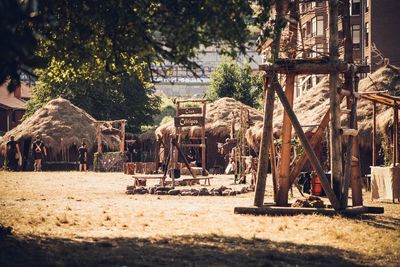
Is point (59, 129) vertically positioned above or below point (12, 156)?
above

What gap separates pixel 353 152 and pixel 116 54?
22.0ft

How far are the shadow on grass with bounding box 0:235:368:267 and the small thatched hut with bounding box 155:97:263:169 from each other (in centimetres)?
3513

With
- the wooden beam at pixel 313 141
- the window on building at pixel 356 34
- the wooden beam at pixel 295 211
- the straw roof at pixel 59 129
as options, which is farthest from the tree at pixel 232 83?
the wooden beam at pixel 295 211

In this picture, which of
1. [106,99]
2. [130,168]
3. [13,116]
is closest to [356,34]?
[106,99]

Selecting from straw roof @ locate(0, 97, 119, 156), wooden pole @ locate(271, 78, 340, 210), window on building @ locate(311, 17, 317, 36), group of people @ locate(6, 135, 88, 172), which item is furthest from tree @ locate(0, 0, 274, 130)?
window on building @ locate(311, 17, 317, 36)

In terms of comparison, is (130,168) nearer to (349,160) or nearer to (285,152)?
(285,152)

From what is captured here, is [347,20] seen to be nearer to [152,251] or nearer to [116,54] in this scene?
[116,54]

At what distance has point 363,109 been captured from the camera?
1145 inches

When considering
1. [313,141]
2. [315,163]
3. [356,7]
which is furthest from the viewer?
[356,7]

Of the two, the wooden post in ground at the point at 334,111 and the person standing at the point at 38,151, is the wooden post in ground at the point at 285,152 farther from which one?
the person standing at the point at 38,151

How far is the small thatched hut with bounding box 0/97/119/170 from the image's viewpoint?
51.4 m

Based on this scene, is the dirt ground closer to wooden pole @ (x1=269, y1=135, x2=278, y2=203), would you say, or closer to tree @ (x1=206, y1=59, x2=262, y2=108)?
wooden pole @ (x1=269, y1=135, x2=278, y2=203)

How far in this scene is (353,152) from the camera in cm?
1631

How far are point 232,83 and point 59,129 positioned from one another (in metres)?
23.5
